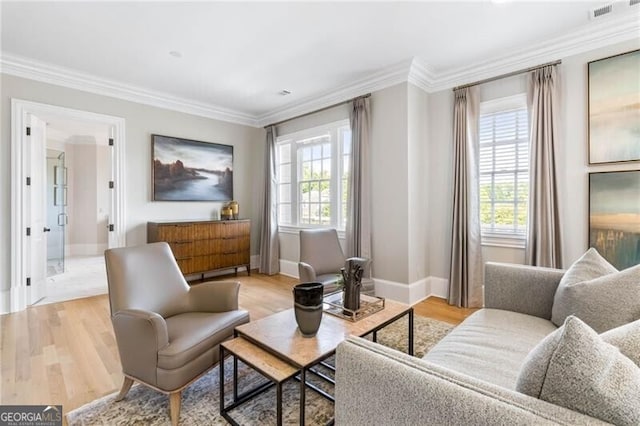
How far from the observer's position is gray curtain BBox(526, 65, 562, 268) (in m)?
3.04

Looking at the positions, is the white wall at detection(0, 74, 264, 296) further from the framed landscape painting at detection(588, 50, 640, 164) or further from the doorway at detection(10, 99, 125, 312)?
the framed landscape painting at detection(588, 50, 640, 164)

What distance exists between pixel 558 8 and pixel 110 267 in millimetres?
4057

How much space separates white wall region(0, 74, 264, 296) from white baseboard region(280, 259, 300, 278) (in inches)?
28.9

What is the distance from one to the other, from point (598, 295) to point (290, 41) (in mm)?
3152

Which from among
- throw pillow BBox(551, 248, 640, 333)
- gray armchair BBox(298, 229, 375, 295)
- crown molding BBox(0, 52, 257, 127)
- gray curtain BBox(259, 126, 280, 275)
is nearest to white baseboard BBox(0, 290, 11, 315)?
crown molding BBox(0, 52, 257, 127)

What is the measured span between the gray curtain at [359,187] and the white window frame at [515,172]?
4.50 feet

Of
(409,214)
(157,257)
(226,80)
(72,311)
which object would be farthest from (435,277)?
(72,311)

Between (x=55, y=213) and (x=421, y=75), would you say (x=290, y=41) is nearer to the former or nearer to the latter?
(x=421, y=75)

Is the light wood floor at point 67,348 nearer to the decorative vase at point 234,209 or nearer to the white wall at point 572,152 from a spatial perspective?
the white wall at point 572,152

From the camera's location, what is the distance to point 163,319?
1.82 m

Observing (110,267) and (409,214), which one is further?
(409,214)

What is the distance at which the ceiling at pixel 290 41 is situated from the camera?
2580 mm

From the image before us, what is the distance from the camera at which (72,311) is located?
3475 millimetres

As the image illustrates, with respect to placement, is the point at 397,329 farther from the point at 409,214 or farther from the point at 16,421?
the point at 16,421
